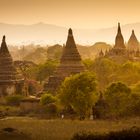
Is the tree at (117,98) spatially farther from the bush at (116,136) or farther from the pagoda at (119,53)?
the pagoda at (119,53)

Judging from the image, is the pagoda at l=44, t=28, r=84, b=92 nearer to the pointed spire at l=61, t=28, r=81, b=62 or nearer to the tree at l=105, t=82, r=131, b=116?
the pointed spire at l=61, t=28, r=81, b=62

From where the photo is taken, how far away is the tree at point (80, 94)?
5166 centimetres

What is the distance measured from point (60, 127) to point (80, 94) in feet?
31.0

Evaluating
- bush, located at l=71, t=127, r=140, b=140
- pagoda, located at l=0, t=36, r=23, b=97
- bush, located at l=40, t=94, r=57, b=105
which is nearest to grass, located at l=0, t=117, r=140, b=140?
bush, located at l=71, t=127, r=140, b=140

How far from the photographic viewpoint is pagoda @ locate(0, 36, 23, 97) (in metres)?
69.3

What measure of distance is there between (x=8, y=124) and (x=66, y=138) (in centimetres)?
907

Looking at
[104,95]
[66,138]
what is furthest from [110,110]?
[66,138]

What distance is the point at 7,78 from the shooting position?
229ft

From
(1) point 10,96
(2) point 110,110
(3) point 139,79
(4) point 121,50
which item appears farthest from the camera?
(4) point 121,50

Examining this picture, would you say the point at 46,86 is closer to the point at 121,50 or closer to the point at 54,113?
the point at 54,113

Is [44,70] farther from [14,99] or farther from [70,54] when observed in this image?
[14,99]

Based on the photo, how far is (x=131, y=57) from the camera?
96750mm

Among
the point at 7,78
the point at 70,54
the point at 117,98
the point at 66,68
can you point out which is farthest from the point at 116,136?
the point at 7,78

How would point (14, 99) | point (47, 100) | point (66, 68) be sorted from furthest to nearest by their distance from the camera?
point (66, 68) → point (14, 99) → point (47, 100)
